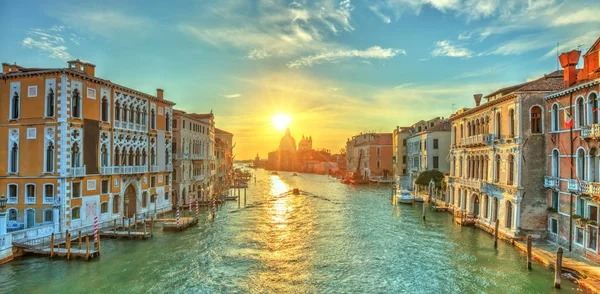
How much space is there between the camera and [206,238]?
77.4 ft

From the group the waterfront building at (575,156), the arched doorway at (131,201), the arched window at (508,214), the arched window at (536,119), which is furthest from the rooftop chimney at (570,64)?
the arched doorway at (131,201)

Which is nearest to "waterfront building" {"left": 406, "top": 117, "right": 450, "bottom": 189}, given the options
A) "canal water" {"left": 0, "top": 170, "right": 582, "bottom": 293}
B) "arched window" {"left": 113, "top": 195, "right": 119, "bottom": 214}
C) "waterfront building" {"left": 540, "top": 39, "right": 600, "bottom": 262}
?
"canal water" {"left": 0, "top": 170, "right": 582, "bottom": 293}

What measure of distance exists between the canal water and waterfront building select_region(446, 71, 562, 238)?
1744 mm

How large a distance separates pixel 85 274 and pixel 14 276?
2.62 m

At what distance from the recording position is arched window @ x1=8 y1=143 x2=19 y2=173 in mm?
20891

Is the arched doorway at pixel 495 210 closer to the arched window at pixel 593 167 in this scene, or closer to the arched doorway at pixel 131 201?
the arched window at pixel 593 167

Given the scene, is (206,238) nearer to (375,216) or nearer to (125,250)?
(125,250)

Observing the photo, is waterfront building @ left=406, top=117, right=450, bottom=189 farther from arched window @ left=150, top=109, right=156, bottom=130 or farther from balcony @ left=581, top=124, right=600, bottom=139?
arched window @ left=150, top=109, right=156, bottom=130

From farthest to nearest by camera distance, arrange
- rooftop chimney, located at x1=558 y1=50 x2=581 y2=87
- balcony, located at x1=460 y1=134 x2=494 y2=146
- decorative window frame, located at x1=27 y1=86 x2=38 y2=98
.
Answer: balcony, located at x1=460 y1=134 x2=494 y2=146
decorative window frame, located at x1=27 y1=86 x2=38 y2=98
rooftop chimney, located at x1=558 y1=50 x2=581 y2=87

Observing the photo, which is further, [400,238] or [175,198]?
[175,198]

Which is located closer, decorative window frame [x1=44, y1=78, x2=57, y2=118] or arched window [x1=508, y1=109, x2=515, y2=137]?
decorative window frame [x1=44, y1=78, x2=57, y2=118]

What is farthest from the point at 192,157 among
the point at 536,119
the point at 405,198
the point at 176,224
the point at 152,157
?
the point at 536,119

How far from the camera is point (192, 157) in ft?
124

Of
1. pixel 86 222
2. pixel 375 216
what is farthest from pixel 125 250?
pixel 375 216
